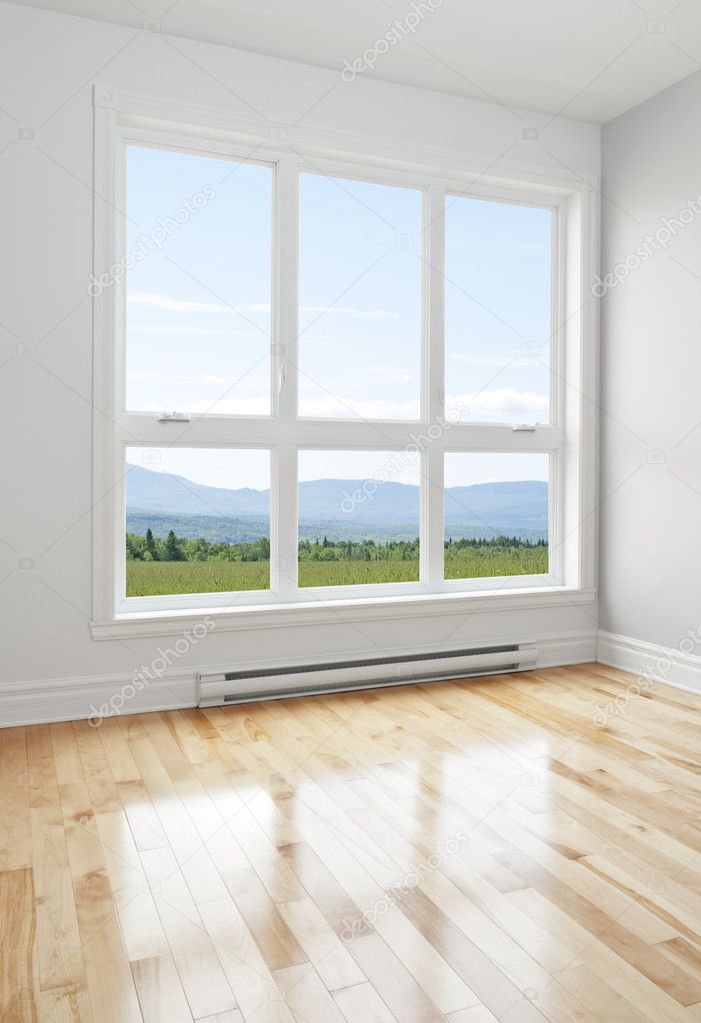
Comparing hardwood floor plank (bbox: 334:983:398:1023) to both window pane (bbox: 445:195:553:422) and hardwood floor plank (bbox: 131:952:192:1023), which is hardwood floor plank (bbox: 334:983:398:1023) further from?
window pane (bbox: 445:195:553:422)

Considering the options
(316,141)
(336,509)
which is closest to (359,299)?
(316,141)

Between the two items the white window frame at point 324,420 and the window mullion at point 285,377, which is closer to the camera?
the white window frame at point 324,420

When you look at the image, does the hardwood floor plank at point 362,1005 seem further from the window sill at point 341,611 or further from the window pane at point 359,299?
the window pane at point 359,299

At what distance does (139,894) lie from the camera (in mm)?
1886

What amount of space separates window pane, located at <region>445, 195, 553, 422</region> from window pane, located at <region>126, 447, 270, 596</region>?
1.14m

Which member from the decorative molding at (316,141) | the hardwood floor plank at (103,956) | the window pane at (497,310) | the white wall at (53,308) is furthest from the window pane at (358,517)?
the hardwood floor plank at (103,956)

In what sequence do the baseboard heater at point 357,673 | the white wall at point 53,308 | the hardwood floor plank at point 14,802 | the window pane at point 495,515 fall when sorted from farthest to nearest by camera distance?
the window pane at point 495,515, the baseboard heater at point 357,673, the white wall at point 53,308, the hardwood floor plank at point 14,802

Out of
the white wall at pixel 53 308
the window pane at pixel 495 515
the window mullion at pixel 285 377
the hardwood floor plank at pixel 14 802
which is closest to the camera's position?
the hardwood floor plank at pixel 14 802

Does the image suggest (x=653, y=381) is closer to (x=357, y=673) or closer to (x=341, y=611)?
(x=341, y=611)

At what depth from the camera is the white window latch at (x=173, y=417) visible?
136 inches

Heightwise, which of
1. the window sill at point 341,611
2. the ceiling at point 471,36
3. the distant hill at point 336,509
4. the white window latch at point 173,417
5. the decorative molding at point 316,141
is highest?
the ceiling at point 471,36

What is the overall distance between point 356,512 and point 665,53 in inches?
96.1

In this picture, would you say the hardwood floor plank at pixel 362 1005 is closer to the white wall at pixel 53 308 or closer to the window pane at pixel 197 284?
the white wall at pixel 53 308

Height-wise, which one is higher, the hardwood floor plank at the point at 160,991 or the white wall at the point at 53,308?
the white wall at the point at 53,308
